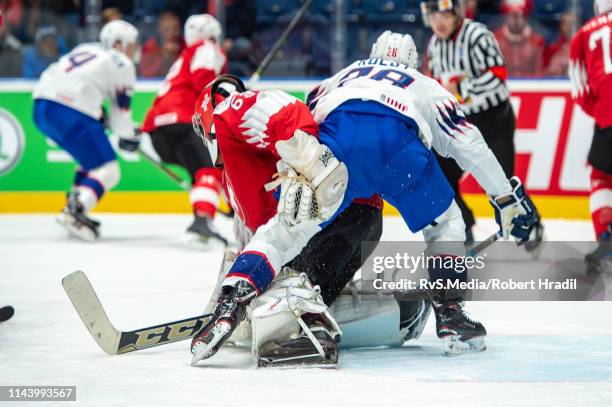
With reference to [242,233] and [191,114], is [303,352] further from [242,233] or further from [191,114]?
[191,114]

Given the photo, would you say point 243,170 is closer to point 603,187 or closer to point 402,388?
point 402,388

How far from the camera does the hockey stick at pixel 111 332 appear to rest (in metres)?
3.06

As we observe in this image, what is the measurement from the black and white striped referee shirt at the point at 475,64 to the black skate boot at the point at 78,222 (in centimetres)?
220

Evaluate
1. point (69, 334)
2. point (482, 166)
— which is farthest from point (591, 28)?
point (69, 334)

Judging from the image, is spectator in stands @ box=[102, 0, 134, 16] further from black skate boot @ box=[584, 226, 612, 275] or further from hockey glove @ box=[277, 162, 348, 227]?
hockey glove @ box=[277, 162, 348, 227]

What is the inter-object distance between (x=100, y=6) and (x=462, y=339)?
5014 mm

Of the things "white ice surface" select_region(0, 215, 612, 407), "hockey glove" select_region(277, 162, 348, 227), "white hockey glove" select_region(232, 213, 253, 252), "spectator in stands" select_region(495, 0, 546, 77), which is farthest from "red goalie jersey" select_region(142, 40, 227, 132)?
"hockey glove" select_region(277, 162, 348, 227)

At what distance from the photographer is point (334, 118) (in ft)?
10.2

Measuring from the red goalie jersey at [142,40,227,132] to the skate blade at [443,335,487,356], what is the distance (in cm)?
333

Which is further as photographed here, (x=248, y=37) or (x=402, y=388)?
(x=248, y=37)

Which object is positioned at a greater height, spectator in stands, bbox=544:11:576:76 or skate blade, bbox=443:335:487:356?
spectator in stands, bbox=544:11:576:76

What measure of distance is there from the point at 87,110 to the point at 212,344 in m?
3.85

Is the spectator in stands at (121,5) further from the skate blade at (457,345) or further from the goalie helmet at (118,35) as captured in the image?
the skate blade at (457,345)

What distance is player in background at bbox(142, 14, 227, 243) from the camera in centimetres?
613
